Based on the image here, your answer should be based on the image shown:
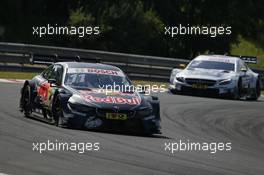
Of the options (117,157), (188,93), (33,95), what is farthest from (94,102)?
(188,93)

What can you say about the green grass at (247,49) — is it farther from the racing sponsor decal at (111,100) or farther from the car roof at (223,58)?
the racing sponsor decal at (111,100)

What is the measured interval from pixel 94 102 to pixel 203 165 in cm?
353

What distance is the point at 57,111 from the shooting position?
14.3m

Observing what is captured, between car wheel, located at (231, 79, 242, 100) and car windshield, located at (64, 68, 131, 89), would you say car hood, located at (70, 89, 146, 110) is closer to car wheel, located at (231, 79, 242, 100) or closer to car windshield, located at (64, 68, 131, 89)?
car windshield, located at (64, 68, 131, 89)

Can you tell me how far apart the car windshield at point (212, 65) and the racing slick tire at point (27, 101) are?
1039 cm

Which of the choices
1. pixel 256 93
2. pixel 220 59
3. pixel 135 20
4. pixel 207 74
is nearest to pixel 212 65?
pixel 220 59

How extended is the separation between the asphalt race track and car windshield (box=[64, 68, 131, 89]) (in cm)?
94

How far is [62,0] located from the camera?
51.0m

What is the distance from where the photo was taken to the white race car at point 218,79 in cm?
2447

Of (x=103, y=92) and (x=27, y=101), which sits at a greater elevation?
(x=103, y=92)

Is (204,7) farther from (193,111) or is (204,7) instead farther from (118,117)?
(118,117)

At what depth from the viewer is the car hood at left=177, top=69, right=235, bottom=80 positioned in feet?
81.0

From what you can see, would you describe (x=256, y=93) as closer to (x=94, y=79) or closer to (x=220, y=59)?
(x=220, y=59)

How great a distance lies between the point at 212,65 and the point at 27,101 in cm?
1105
